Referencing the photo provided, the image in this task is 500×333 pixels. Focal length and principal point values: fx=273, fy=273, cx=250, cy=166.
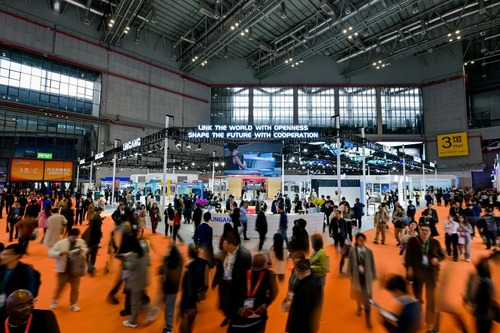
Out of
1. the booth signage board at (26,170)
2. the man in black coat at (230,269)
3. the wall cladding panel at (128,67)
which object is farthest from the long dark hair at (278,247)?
the wall cladding panel at (128,67)

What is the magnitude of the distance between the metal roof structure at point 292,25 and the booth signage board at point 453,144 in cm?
1094

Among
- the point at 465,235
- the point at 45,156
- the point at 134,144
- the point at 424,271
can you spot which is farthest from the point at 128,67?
the point at 424,271

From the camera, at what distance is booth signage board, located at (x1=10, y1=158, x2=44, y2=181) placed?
78.8ft

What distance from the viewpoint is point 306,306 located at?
2.53 m

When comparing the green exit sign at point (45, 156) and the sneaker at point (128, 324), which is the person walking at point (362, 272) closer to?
the sneaker at point (128, 324)

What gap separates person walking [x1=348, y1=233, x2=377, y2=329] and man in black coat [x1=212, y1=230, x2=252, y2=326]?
1658 mm

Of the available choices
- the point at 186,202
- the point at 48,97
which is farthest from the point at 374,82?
the point at 48,97

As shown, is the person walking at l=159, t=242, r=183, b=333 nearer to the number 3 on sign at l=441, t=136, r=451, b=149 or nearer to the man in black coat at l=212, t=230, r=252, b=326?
the man in black coat at l=212, t=230, r=252, b=326

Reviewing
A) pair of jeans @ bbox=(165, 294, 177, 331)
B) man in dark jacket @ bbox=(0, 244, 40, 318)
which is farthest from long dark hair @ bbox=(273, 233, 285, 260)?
man in dark jacket @ bbox=(0, 244, 40, 318)

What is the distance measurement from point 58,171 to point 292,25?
27.7m

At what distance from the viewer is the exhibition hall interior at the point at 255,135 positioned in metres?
5.05

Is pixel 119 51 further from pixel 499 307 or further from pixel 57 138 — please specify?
pixel 499 307

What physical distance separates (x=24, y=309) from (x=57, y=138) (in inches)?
1187

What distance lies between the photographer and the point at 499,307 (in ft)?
9.68
